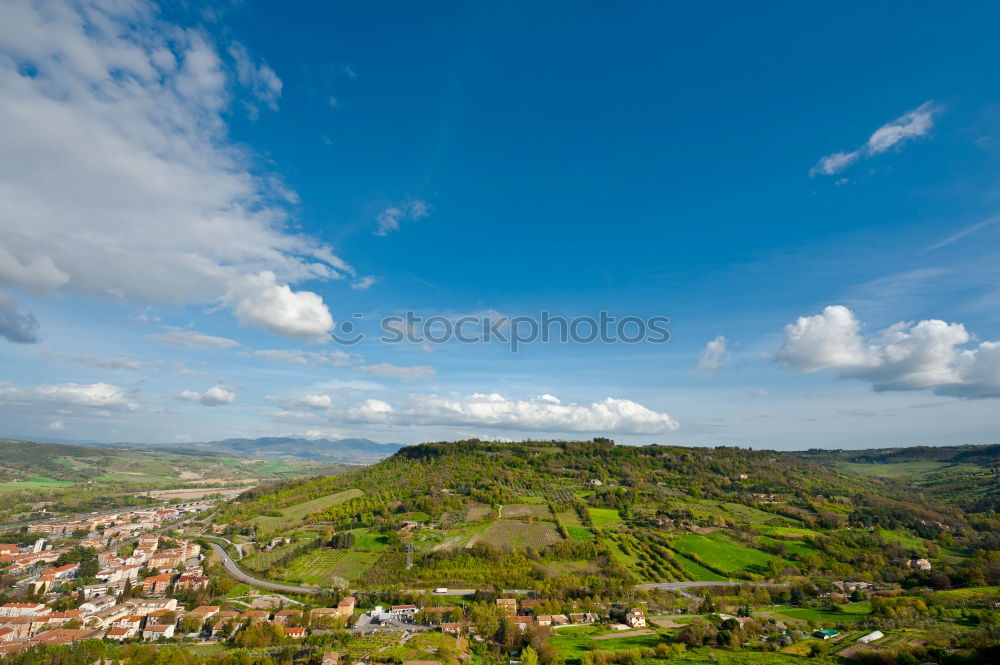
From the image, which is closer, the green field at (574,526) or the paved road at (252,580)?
the paved road at (252,580)

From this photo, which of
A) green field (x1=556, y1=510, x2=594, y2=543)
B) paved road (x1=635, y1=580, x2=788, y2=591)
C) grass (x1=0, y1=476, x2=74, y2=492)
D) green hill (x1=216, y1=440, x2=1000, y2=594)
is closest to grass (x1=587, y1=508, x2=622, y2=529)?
green hill (x1=216, y1=440, x2=1000, y2=594)

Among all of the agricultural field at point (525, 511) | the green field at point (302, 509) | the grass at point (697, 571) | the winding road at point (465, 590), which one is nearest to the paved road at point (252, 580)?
the winding road at point (465, 590)

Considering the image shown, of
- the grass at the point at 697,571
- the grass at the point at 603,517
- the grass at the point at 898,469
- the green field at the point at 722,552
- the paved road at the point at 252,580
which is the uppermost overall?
the grass at the point at 898,469

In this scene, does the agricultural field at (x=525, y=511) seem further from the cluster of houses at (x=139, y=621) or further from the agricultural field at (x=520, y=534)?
the cluster of houses at (x=139, y=621)

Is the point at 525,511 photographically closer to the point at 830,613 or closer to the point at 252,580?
the point at 252,580

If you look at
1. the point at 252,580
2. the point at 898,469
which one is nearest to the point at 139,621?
the point at 252,580
